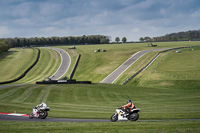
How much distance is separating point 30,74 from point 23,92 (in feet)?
175

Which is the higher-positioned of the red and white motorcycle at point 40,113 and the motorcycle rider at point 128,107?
the motorcycle rider at point 128,107

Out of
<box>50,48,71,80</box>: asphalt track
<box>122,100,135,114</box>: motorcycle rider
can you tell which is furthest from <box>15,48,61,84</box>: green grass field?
<box>122,100,135,114</box>: motorcycle rider

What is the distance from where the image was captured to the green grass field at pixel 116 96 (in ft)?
66.5

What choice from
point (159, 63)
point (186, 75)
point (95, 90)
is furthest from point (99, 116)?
point (159, 63)

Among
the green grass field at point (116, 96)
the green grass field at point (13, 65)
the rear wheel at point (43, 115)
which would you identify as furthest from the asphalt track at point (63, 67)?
the rear wheel at point (43, 115)

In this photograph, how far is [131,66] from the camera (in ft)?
299

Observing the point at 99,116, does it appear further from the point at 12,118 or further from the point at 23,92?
the point at 23,92

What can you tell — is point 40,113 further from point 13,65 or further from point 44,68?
point 13,65

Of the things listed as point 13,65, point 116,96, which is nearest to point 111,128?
point 116,96

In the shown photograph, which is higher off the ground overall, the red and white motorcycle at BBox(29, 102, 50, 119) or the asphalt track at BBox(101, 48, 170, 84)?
the red and white motorcycle at BBox(29, 102, 50, 119)

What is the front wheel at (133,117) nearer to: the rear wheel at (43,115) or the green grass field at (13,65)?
the rear wheel at (43,115)

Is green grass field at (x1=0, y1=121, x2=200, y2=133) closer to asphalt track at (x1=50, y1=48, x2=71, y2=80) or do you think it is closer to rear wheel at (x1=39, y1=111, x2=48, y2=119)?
rear wheel at (x1=39, y1=111, x2=48, y2=119)

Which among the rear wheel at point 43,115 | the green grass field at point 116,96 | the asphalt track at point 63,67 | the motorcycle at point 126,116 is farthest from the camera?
the asphalt track at point 63,67

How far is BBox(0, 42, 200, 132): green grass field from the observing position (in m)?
20.3
